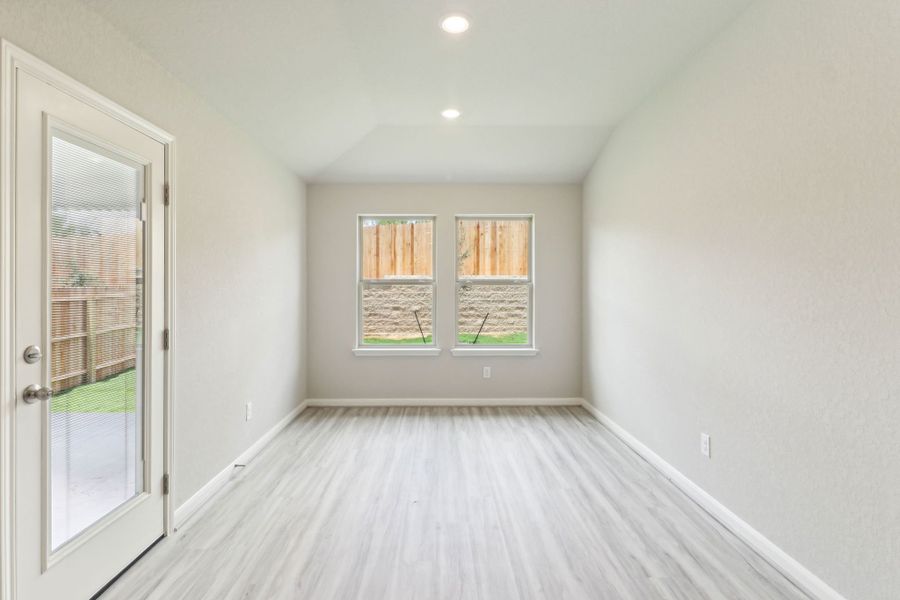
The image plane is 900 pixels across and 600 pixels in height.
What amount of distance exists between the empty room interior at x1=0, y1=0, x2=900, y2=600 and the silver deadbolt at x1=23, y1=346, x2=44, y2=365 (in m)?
0.02

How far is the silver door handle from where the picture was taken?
144 cm

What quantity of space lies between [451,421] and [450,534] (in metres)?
1.85

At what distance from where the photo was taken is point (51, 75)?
4.92 ft

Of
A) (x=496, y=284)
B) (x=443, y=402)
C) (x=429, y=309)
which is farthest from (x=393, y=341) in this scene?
(x=496, y=284)

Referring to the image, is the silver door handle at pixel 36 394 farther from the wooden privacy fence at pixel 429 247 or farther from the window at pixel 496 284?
the window at pixel 496 284

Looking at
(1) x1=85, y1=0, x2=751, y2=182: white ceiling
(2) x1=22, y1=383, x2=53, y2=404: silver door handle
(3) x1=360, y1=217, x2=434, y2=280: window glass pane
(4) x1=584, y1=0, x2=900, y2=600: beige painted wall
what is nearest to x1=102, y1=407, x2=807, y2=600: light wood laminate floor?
(4) x1=584, y1=0, x2=900, y2=600: beige painted wall

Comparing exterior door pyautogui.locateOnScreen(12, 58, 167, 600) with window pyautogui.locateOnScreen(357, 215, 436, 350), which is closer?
exterior door pyautogui.locateOnScreen(12, 58, 167, 600)

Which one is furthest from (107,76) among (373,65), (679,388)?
(679,388)

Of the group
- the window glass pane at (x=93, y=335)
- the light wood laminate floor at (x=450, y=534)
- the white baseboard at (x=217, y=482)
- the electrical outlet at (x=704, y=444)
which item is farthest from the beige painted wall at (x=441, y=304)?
the window glass pane at (x=93, y=335)

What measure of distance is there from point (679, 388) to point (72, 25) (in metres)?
3.46

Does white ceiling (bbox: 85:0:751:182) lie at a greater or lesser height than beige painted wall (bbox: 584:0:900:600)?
greater

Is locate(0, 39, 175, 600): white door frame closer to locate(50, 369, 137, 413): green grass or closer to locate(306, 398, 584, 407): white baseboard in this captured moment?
locate(50, 369, 137, 413): green grass

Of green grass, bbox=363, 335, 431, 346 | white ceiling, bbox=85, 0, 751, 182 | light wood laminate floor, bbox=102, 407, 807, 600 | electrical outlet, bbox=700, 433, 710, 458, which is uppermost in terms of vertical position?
white ceiling, bbox=85, 0, 751, 182

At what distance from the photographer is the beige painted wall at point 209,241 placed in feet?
5.50
